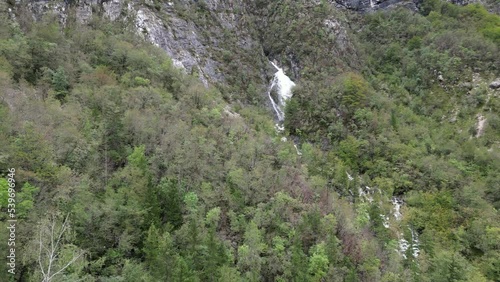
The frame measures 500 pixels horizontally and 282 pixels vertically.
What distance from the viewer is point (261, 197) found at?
4172 centimetres

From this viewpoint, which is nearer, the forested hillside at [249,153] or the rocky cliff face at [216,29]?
the forested hillside at [249,153]

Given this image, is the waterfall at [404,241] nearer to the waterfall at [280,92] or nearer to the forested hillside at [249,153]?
the forested hillside at [249,153]

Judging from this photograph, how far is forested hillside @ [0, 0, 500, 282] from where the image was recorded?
29172mm

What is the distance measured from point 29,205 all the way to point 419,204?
53.6 m

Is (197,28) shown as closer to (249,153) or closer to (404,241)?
(249,153)


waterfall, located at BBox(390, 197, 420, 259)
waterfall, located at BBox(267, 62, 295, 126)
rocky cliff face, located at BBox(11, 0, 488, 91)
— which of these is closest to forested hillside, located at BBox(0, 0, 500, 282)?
waterfall, located at BBox(390, 197, 420, 259)

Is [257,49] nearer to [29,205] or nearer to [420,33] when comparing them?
[420,33]

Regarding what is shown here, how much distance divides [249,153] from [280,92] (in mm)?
35646

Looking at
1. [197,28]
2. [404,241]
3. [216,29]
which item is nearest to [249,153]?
[404,241]

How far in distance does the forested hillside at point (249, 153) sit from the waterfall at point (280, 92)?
2.36 meters

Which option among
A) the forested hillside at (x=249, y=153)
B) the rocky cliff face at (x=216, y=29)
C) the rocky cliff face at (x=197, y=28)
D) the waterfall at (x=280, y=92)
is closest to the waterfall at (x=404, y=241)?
the forested hillside at (x=249, y=153)

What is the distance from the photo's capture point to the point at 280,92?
7912cm

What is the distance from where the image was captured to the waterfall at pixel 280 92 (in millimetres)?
75625

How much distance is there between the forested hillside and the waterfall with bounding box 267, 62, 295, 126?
7.76ft
